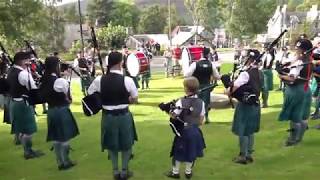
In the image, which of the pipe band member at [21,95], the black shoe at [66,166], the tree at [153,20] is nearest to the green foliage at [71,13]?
the tree at [153,20]

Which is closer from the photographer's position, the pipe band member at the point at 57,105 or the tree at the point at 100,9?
the pipe band member at the point at 57,105

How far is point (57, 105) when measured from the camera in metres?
6.94

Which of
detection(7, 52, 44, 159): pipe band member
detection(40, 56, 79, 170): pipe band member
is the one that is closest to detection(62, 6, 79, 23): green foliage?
detection(7, 52, 44, 159): pipe band member

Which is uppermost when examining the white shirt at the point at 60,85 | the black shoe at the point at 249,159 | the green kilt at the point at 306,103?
the white shirt at the point at 60,85

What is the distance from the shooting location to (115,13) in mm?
73125

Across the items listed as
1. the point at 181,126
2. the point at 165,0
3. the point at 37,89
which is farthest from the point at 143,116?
the point at 165,0

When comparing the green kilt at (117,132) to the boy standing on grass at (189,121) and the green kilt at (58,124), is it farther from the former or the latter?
the green kilt at (58,124)

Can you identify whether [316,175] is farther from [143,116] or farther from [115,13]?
[115,13]

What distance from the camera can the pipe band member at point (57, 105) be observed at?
683cm

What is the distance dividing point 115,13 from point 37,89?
67073mm

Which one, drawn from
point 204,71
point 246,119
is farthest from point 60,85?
point 204,71

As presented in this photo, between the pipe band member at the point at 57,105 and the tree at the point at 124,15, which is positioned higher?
the tree at the point at 124,15

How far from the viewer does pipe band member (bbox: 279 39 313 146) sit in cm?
750

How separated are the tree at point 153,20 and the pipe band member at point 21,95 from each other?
70.5m
